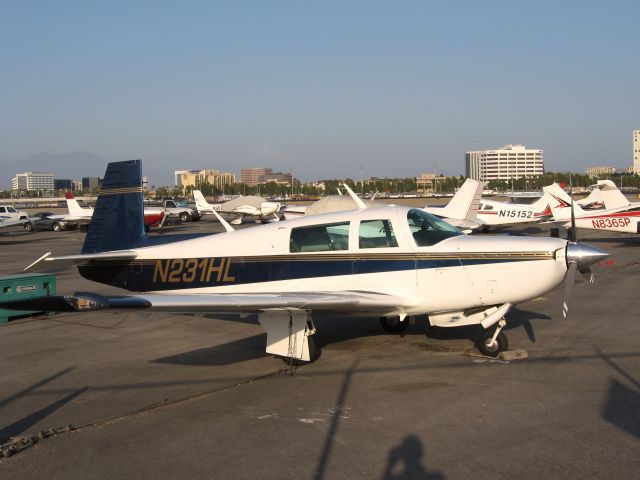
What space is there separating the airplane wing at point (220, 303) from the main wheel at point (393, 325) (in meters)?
1.96

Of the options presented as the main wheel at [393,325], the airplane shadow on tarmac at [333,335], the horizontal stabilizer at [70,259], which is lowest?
the airplane shadow on tarmac at [333,335]

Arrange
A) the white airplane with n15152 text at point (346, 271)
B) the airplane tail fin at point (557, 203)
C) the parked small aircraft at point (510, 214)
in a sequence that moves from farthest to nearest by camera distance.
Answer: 1. the parked small aircraft at point (510, 214)
2. the airplane tail fin at point (557, 203)
3. the white airplane with n15152 text at point (346, 271)

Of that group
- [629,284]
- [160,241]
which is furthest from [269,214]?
[160,241]

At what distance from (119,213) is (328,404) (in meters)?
5.73

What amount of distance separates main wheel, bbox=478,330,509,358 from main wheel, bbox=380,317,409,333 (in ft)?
6.17

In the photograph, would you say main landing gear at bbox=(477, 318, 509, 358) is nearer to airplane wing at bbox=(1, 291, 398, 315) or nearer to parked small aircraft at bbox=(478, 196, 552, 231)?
airplane wing at bbox=(1, 291, 398, 315)

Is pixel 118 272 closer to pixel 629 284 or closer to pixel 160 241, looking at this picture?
pixel 160 241

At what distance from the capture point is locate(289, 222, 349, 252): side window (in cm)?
925

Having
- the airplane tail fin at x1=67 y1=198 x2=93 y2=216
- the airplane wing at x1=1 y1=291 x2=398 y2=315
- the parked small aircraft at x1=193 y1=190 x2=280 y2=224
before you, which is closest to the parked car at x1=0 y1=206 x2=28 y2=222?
the airplane tail fin at x1=67 y1=198 x2=93 y2=216

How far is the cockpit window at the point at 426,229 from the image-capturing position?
29.1 feet

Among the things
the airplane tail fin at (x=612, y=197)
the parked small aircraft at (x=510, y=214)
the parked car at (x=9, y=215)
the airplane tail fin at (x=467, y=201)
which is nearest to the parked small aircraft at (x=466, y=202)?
the airplane tail fin at (x=467, y=201)

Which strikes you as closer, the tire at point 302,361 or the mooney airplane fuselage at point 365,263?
the mooney airplane fuselage at point 365,263

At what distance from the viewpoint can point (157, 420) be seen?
6660 millimetres

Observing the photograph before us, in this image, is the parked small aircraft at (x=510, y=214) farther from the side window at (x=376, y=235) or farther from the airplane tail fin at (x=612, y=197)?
the side window at (x=376, y=235)
